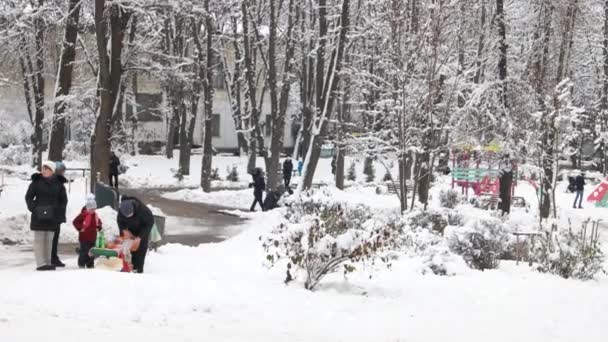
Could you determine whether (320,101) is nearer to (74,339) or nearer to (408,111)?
(408,111)

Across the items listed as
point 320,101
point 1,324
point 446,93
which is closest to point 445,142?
point 446,93

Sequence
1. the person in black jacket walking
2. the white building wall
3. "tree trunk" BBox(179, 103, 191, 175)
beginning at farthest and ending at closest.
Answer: the white building wall, "tree trunk" BBox(179, 103, 191, 175), the person in black jacket walking

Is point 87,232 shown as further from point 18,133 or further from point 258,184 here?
point 18,133

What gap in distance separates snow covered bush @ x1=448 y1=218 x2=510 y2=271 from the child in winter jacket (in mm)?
5551

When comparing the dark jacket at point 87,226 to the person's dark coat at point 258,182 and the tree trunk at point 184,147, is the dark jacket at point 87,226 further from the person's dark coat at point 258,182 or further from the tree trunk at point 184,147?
the tree trunk at point 184,147

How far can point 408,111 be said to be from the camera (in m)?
17.9

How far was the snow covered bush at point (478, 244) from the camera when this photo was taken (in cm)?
1227

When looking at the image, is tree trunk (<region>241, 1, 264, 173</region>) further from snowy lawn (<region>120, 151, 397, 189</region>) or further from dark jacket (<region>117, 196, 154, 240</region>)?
dark jacket (<region>117, 196, 154, 240</region>)

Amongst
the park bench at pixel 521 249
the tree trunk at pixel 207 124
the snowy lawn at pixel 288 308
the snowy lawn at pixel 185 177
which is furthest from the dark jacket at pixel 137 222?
the snowy lawn at pixel 185 177

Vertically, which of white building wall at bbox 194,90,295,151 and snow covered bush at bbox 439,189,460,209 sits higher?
white building wall at bbox 194,90,295,151

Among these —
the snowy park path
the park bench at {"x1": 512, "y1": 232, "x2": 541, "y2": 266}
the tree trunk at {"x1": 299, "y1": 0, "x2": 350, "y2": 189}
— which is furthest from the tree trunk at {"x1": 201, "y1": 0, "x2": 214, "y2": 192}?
the park bench at {"x1": 512, "y1": 232, "x2": 541, "y2": 266}

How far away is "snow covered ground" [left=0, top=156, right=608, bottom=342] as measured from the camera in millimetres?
6973

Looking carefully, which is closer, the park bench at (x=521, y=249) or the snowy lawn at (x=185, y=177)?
the park bench at (x=521, y=249)

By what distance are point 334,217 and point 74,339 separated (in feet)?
19.4
